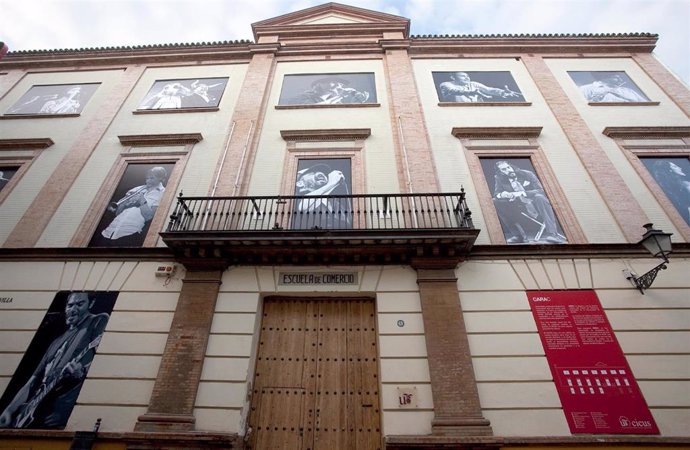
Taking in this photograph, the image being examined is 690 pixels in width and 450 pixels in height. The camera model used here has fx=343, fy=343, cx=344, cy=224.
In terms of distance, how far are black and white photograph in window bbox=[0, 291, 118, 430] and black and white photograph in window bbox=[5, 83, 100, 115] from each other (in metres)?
7.50

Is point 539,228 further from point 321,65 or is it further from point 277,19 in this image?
point 277,19

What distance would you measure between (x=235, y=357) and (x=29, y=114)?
36.2ft

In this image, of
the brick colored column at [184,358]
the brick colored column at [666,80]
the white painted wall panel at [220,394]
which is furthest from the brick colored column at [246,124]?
the brick colored column at [666,80]

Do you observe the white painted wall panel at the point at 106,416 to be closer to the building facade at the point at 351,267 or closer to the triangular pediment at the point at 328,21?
the building facade at the point at 351,267

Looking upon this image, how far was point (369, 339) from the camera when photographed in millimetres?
6828

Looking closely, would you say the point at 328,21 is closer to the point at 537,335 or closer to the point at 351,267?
the point at 351,267

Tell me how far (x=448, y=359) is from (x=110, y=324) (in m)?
6.53

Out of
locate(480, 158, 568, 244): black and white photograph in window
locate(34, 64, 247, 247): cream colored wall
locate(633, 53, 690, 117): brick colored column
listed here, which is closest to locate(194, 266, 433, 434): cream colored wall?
locate(480, 158, 568, 244): black and white photograph in window

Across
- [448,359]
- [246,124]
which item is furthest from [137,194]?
[448,359]

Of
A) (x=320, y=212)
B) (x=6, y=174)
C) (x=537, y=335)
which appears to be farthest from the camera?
(x=6, y=174)

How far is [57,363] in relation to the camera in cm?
641

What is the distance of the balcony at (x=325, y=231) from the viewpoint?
696 cm

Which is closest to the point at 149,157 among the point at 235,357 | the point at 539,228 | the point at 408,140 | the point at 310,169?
the point at 310,169

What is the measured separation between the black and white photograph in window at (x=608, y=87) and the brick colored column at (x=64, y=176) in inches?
592
